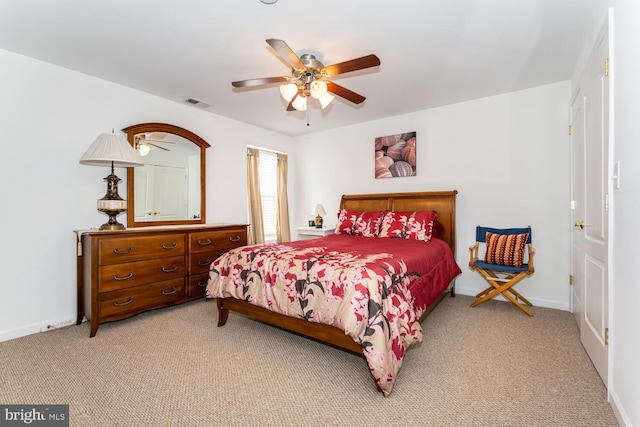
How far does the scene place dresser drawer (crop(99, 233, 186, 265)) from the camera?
2.73 metres

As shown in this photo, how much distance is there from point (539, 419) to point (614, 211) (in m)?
1.21

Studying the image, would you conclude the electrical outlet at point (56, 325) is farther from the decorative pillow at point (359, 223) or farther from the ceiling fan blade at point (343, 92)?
the ceiling fan blade at point (343, 92)

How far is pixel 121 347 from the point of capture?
2.44 meters

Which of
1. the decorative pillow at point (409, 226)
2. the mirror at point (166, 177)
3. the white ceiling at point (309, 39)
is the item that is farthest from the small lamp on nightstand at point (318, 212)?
the white ceiling at point (309, 39)

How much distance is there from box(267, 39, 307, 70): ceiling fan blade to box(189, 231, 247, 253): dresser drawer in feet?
7.03

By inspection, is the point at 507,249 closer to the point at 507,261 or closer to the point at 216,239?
the point at 507,261

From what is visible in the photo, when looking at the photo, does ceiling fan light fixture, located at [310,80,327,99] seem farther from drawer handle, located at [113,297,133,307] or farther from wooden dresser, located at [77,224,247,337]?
drawer handle, located at [113,297,133,307]

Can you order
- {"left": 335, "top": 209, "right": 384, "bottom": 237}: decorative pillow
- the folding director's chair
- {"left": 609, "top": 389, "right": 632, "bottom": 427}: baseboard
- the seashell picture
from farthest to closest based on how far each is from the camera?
the seashell picture < {"left": 335, "top": 209, "right": 384, "bottom": 237}: decorative pillow < the folding director's chair < {"left": 609, "top": 389, "right": 632, "bottom": 427}: baseboard

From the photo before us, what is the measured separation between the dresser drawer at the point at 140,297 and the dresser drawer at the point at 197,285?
0.09 m

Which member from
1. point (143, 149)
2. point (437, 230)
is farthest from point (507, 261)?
point (143, 149)

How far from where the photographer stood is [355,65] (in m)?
2.20

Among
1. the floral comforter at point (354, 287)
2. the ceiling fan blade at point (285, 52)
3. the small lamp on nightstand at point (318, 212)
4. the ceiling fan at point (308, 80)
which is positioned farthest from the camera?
the small lamp on nightstand at point (318, 212)

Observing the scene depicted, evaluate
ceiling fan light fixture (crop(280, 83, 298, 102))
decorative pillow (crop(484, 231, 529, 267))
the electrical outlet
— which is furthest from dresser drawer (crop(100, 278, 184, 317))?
decorative pillow (crop(484, 231, 529, 267))

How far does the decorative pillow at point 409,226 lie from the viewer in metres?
3.52
